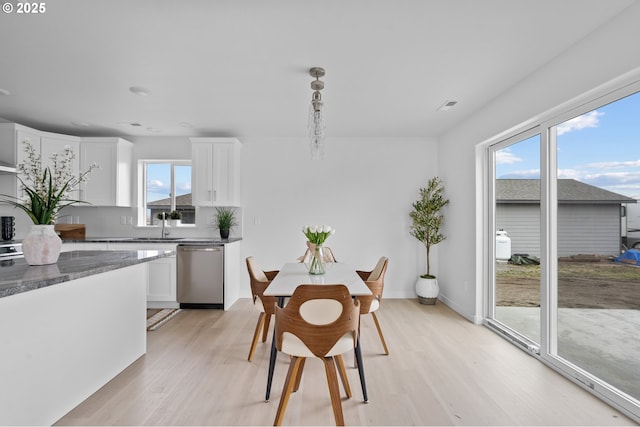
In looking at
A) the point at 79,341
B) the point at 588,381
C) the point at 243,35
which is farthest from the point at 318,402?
the point at 243,35

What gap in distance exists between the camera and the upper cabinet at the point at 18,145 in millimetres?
3980

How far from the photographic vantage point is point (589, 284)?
2.38 m

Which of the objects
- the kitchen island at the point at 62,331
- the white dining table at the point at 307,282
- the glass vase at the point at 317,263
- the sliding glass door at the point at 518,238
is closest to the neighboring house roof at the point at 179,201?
the kitchen island at the point at 62,331

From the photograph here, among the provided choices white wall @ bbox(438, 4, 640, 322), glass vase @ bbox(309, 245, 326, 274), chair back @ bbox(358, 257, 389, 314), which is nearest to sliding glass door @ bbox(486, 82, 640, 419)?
white wall @ bbox(438, 4, 640, 322)

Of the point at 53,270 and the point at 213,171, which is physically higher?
the point at 213,171

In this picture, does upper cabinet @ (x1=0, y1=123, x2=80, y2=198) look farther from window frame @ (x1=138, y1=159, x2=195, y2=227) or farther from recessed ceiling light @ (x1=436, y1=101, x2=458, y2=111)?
recessed ceiling light @ (x1=436, y1=101, x2=458, y2=111)

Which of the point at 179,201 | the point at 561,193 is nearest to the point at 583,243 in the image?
the point at 561,193

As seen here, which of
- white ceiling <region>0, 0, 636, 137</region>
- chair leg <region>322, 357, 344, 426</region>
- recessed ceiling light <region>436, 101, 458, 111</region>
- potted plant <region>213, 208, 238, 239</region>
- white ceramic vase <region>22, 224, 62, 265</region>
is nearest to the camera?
chair leg <region>322, 357, 344, 426</region>

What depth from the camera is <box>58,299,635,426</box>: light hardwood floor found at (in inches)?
77.1

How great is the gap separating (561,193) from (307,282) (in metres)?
2.22

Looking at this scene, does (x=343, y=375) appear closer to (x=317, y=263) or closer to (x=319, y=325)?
(x=319, y=325)

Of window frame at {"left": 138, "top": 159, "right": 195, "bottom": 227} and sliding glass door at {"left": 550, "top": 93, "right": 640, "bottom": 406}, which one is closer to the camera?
sliding glass door at {"left": 550, "top": 93, "right": 640, "bottom": 406}

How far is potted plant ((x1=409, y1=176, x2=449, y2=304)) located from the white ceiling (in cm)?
120

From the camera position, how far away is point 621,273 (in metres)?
2.15
